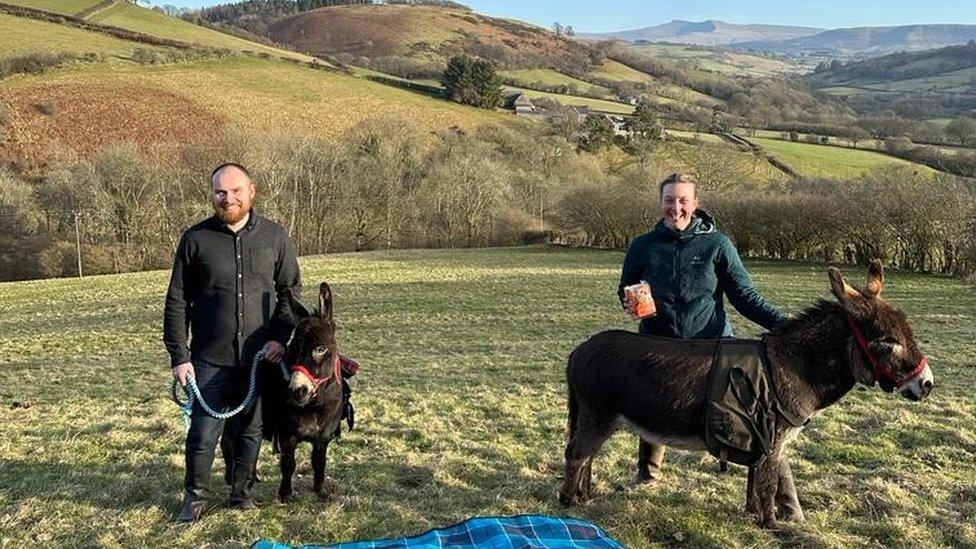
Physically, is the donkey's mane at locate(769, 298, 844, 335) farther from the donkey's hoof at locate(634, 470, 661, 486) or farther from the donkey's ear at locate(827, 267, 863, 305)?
the donkey's hoof at locate(634, 470, 661, 486)

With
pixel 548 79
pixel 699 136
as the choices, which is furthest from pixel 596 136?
pixel 548 79

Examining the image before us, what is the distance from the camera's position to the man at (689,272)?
17.7 feet

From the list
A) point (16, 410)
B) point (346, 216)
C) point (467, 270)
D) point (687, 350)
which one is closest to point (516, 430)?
point (687, 350)

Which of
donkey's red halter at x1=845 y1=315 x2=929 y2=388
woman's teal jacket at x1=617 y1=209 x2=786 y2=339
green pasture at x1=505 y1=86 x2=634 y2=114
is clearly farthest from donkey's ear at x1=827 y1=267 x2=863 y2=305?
green pasture at x1=505 y1=86 x2=634 y2=114

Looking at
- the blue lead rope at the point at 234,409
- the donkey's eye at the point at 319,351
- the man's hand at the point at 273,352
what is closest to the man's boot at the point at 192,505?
the blue lead rope at the point at 234,409

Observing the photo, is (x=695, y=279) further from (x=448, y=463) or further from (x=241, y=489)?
(x=241, y=489)

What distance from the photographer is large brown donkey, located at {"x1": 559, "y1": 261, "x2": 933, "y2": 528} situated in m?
4.65

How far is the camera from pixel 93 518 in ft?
18.0

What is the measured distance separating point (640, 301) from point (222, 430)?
3.66 m

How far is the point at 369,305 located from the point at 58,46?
6700cm

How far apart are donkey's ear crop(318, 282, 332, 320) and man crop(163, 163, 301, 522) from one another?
0.40m

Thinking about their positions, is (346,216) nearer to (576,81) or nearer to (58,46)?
(58,46)

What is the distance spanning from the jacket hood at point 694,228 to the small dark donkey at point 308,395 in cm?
277

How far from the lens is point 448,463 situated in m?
6.91
